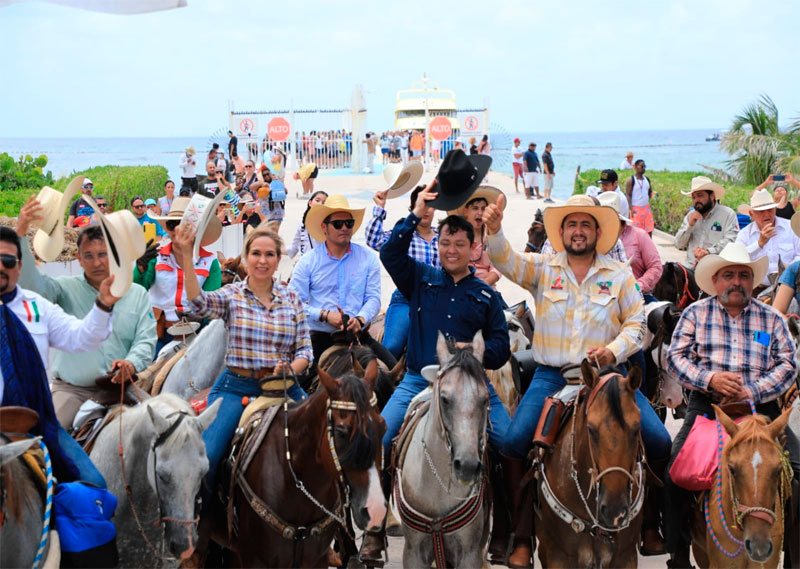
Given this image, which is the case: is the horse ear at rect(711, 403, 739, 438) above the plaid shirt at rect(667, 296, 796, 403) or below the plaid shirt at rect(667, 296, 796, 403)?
below

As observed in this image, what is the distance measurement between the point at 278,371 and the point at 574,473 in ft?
6.82

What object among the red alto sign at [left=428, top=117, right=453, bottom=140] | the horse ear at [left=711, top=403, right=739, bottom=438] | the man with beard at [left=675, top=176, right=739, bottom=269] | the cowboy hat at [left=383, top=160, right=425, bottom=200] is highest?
the red alto sign at [left=428, top=117, right=453, bottom=140]

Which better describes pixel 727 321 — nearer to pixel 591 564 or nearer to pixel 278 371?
pixel 591 564

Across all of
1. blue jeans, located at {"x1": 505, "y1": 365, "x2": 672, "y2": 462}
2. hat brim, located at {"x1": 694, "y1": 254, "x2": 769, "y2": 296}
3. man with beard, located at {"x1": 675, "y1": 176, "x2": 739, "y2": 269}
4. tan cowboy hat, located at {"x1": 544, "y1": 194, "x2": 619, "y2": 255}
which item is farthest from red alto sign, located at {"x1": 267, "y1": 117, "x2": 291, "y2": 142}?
blue jeans, located at {"x1": 505, "y1": 365, "x2": 672, "y2": 462}

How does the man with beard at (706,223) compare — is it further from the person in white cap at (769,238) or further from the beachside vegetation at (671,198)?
the beachside vegetation at (671,198)

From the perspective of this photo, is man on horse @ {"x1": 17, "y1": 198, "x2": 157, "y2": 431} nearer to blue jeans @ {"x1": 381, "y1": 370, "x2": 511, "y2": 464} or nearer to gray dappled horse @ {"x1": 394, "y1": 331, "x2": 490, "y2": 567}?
blue jeans @ {"x1": 381, "y1": 370, "x2": 511, "y2": 464}

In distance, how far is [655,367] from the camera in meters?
8.27

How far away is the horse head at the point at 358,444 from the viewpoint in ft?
16.6

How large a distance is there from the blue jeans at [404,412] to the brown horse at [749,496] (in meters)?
1.45

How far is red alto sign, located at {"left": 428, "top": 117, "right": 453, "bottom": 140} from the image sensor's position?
43584 millimetres

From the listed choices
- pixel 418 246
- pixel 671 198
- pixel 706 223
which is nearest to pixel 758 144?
pixel 671 198

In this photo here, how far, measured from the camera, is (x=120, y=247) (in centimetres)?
472

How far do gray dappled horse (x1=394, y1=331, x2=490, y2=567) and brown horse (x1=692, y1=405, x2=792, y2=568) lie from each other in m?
1.46

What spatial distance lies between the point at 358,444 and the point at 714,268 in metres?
2.97
